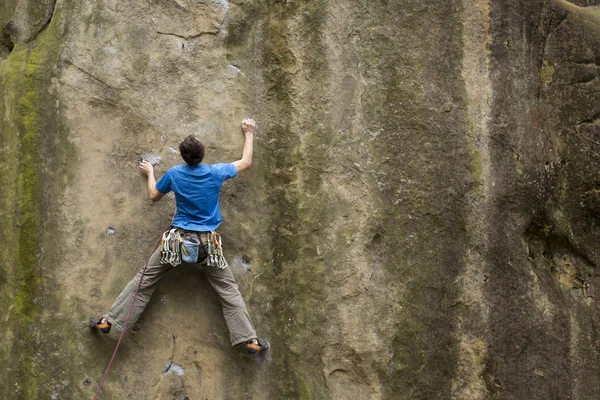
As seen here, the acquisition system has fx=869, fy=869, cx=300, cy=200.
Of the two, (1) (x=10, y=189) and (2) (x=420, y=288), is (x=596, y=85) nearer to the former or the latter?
(2) (x=420, y=288)

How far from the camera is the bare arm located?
644 centimetres

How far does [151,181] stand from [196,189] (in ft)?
1.54

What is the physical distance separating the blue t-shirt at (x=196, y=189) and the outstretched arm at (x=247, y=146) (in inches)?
5.0

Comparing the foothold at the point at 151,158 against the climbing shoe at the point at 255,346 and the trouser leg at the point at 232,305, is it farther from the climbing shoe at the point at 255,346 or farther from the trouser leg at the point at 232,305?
the climbing shoe at the point at 255,346

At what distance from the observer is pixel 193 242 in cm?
623

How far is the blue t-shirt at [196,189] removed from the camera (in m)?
6.25

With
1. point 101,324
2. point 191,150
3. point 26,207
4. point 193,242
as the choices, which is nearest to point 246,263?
point 193,242

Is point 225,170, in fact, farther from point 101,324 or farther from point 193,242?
point 101,324

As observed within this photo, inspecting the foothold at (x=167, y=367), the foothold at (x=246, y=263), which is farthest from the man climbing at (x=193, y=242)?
the foothold at (x=167, y=367)

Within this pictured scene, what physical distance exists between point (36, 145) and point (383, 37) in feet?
9.14

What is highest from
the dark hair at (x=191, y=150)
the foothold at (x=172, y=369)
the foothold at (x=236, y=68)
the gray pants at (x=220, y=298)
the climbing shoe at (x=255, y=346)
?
the foothold at (x=236, y=68)

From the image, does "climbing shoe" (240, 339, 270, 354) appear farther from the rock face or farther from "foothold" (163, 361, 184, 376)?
"foothold" (163, 361, 184, 376)

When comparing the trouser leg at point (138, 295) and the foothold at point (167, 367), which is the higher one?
the trouser leg at point (138, 295)

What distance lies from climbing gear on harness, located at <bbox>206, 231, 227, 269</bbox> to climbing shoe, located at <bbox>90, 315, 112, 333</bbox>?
0.88m
